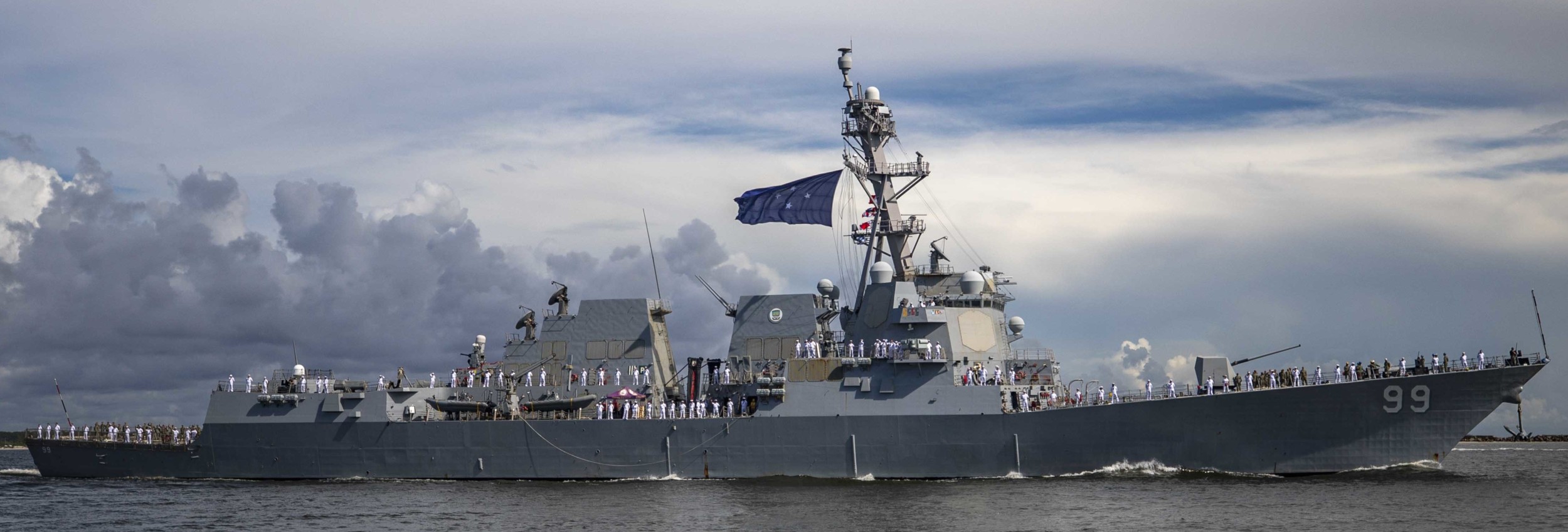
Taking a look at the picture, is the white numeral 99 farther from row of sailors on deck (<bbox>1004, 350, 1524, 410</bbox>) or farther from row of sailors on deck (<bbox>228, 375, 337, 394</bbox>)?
row of sailors on deck (<bbox>228, 375, 337, 394</bbox>)

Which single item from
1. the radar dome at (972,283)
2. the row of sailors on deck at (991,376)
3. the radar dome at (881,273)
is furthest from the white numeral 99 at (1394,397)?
the radar dome at (881,273)

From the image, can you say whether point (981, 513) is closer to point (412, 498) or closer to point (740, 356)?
point (740, 356)

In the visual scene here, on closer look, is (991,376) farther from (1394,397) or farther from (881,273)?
(1394,397)

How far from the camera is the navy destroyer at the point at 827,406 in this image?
27766mm

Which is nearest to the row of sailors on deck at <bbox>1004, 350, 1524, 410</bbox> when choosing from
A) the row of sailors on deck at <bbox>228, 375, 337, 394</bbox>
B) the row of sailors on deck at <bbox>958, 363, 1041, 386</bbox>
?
the row of sailors on deck at <bbox>958, 363, 1041, 386</bbox>

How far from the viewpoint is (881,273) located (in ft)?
105

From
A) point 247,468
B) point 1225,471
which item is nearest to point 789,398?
point 1225,471

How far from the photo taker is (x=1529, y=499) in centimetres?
2480

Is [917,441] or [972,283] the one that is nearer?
[917,441]

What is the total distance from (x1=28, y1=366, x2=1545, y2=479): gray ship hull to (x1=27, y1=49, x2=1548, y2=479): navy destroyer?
47 mm

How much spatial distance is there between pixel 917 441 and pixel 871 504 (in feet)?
16.0

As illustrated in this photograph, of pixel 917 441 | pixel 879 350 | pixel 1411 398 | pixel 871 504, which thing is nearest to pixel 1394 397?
pixel 1411 398

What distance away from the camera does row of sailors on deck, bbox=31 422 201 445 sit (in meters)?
39.3

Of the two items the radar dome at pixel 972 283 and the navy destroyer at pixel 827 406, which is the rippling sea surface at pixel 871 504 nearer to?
the navy destroyer at pixel 827 406
